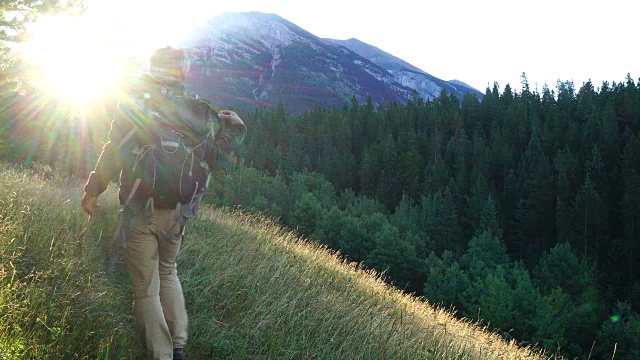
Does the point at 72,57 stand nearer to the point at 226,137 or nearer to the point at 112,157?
the point at 226,137

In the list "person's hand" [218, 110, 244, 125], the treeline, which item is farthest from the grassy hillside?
the treeline

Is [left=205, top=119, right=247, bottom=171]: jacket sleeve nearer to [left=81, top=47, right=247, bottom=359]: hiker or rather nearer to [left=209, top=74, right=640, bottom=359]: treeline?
[left=81, top=47, right=247, bottom=359]: hiker

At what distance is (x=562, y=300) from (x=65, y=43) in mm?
48116

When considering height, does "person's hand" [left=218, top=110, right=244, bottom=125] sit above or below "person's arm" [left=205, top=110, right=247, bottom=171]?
above

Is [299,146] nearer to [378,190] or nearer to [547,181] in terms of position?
[378,190]

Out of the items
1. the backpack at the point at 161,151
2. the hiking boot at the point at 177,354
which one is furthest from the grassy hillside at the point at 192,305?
the backpack at the point at 161,151

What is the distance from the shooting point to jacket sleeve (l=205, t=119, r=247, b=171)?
10.6ft

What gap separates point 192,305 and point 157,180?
1.69 m

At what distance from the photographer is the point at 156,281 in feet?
9.70

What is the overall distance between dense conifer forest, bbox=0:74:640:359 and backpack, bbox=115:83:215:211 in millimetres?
11600

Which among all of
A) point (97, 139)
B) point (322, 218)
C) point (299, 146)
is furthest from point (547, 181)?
point (97, 139)

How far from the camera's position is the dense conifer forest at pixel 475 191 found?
43719 millimetres

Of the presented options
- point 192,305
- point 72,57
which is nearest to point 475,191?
point 72,57

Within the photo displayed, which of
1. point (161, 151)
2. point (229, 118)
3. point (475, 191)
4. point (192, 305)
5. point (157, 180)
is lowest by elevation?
point (475, 191)
